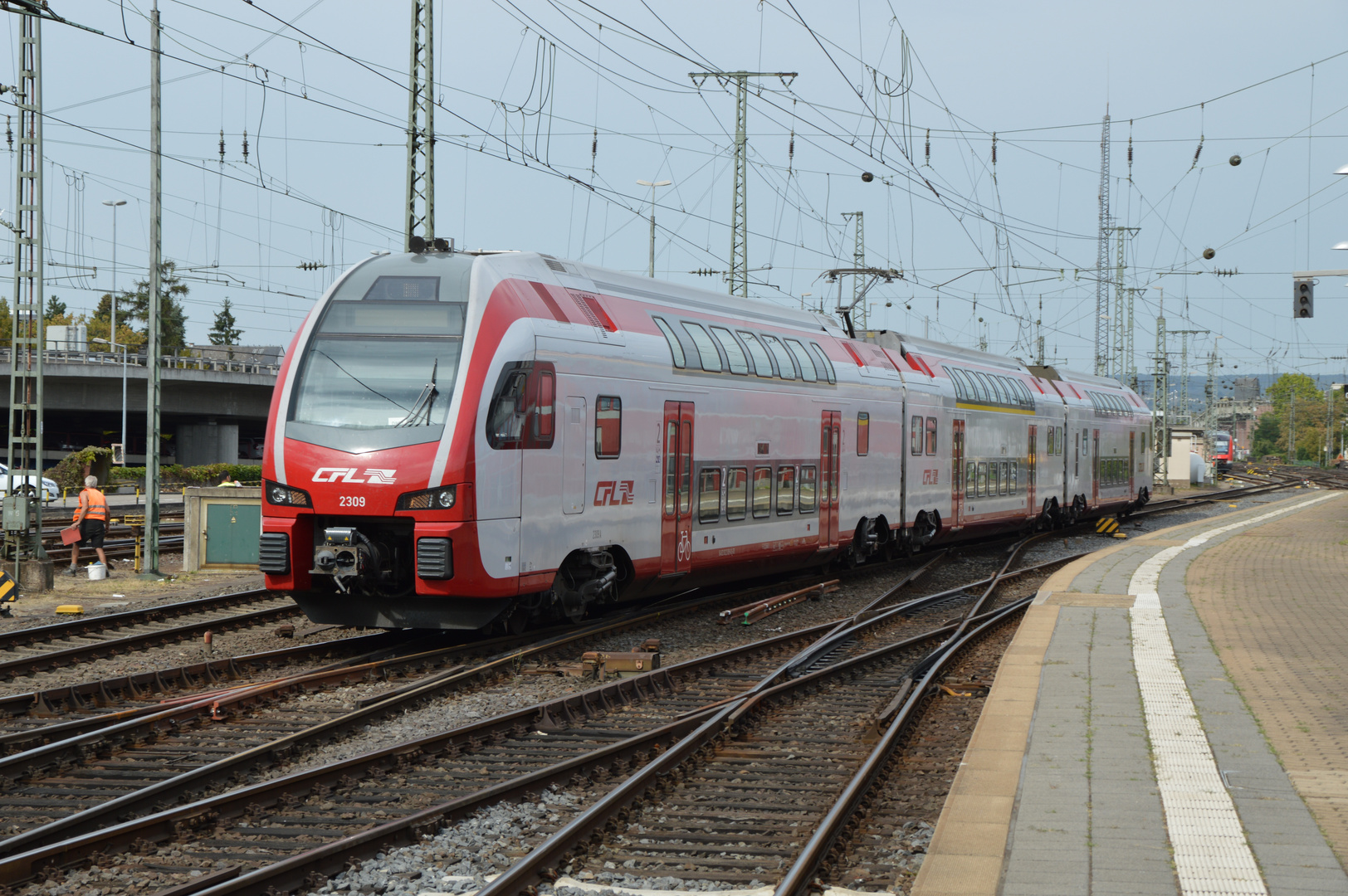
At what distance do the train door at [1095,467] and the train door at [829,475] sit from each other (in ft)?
58.5

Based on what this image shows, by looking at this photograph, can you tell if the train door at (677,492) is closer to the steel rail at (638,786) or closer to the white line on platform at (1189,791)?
the steel rail at (638,786)

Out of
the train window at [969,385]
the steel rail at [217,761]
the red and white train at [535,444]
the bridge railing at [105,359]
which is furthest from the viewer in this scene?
the bridge railing at [105,359]

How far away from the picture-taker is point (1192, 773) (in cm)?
734

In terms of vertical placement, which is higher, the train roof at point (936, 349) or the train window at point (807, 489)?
the train roof at point (936, 349)

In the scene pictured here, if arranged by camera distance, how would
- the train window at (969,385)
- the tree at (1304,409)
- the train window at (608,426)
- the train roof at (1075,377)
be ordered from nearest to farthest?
the train window at (608,426) < the train window at (969,385) < the train roof at (1075,377) < the tree at (1304,409)

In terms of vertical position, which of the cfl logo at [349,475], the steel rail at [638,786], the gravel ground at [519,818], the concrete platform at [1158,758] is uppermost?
the cfl logo at [349,475]

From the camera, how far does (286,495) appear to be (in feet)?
40.0

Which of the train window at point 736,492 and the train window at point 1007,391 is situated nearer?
the train window at point 736,492

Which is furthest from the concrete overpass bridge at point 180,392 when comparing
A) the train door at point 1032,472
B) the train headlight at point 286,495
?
the train headlight at point 286,495

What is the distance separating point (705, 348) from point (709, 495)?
1812 mm

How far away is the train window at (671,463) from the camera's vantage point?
49.5 ft

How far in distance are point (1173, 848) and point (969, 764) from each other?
1846 millimetres

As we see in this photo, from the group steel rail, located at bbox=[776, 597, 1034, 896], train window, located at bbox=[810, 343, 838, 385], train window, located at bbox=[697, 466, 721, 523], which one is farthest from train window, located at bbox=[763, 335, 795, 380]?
steel rail, located at bbox=[776, 597, 1034, 896]

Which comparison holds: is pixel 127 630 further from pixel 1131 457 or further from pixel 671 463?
pixel 1131 457
